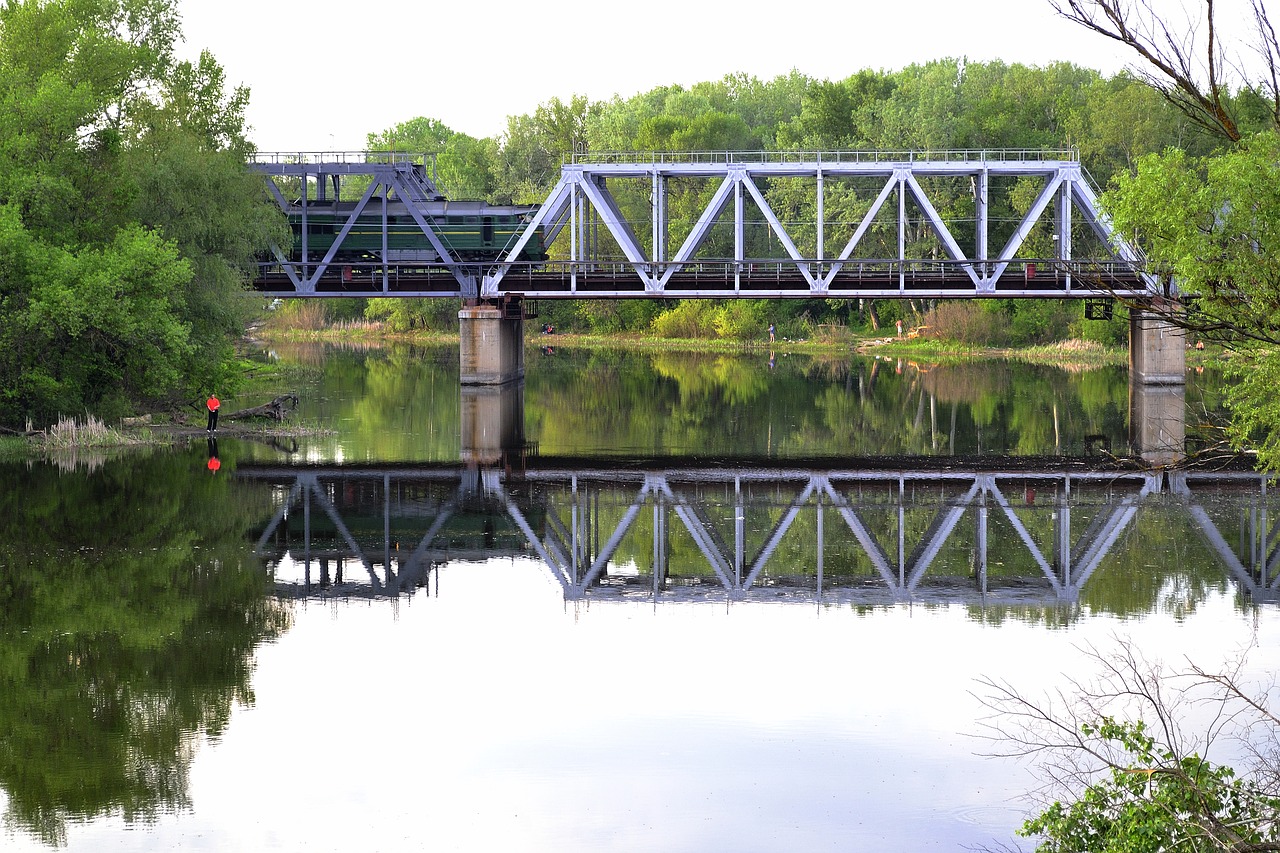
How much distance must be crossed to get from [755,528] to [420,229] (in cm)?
3983

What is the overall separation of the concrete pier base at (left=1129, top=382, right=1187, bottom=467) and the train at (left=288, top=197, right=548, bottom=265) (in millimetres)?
25796

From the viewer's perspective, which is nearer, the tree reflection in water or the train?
the tree reflection in water

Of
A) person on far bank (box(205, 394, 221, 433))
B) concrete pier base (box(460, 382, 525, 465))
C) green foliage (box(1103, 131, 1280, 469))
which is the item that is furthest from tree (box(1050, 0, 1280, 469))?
person on far bank (box(205, 394, 221, 433))

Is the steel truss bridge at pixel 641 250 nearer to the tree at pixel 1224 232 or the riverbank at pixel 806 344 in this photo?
the riverbank at pixel 806 344

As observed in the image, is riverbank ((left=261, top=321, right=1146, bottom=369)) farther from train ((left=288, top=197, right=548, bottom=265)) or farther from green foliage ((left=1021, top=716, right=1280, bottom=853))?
green foliage ((left=1021, top=716, right=1280, bottom=853))

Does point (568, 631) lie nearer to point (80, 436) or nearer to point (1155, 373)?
point (80, 436)

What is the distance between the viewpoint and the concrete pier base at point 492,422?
43688mm

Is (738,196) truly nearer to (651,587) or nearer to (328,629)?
(651,587)

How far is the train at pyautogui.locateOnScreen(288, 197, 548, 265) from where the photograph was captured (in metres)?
66.5

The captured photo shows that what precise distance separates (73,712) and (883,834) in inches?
358

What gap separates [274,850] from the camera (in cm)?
1359

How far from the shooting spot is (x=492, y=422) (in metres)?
51.9

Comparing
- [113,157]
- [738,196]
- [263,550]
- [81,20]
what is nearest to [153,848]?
[263,550]

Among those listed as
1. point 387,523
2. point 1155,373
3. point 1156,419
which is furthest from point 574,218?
point 387,523
